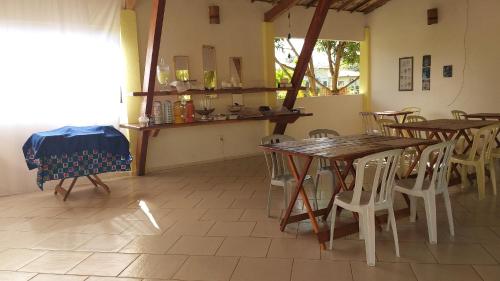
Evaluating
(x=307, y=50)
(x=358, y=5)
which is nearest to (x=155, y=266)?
(x=307, y=50)

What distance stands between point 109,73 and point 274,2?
3413 mm

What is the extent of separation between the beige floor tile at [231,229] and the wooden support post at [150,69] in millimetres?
2454

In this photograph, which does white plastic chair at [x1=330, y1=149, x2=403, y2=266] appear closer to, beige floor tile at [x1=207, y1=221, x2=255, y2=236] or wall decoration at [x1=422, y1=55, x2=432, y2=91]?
beige floor tile at [x1=207, y1=221, x2=255, y2=236]

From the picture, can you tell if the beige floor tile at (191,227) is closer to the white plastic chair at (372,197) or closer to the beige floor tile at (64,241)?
the beige floor tile at (64,241)

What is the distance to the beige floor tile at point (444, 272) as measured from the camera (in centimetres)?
255

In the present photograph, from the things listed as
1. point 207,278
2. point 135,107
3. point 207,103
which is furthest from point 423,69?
point 207,278

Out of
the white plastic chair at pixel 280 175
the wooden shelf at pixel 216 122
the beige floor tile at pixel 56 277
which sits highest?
the wooden shelf at pixel 216 122

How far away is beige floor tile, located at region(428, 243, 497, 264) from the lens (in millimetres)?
2770

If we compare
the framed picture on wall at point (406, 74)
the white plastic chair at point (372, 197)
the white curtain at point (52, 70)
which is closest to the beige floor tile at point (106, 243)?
the white plastic chair at point (372, 197)

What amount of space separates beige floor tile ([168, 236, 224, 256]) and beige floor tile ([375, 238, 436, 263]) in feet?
4.19

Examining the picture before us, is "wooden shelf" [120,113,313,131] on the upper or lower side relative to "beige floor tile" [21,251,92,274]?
upper

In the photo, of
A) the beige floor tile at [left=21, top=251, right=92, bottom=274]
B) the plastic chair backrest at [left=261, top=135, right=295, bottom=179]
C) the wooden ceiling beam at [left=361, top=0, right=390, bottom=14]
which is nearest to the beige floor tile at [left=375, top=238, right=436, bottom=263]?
the plastic chair backrest at [left=261, top=135, right=295, bottom=179]

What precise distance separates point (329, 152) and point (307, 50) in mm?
3991

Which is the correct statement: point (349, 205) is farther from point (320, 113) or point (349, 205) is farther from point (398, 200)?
point (320, 113)
